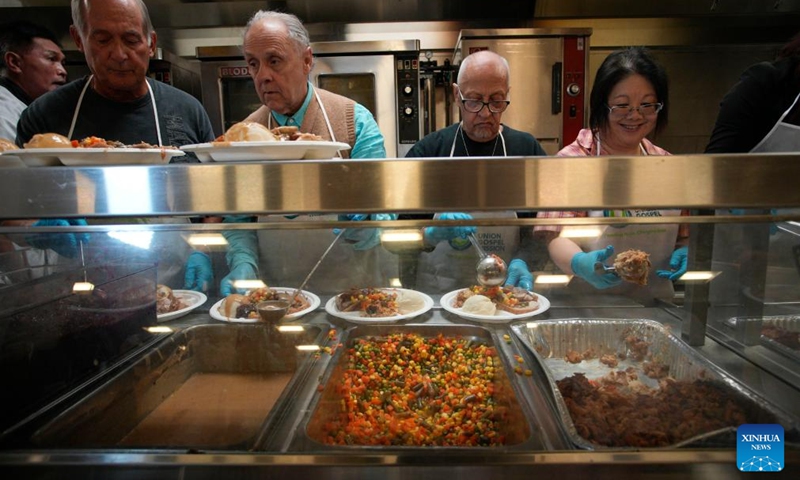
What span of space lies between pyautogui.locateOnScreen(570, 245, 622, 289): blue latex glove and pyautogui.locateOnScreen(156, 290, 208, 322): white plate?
913 mm

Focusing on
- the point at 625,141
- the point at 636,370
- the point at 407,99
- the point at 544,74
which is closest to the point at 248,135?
the point at 636,370

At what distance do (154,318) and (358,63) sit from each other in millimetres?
3501

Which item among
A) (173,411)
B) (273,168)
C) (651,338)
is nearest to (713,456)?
(651,338)

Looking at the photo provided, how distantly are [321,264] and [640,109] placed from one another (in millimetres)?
1812

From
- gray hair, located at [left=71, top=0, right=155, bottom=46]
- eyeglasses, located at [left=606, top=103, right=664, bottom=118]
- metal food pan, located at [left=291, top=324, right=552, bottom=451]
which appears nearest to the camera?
metal food pan, located at [left=291, top=324, right=552, bottom=451]

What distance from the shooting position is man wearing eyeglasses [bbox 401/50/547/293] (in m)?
1.04

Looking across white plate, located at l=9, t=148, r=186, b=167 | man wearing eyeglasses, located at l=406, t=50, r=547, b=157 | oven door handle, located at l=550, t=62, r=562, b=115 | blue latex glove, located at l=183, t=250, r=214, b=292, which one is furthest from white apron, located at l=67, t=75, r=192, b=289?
oven door handle, located at l=550, t=62, r=562, b=115

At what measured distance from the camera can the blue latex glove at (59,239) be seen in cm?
104

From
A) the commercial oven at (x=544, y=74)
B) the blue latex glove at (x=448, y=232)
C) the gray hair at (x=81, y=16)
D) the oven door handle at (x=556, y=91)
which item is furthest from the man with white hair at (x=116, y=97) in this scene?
the oven door handle at (x=556, y=91)

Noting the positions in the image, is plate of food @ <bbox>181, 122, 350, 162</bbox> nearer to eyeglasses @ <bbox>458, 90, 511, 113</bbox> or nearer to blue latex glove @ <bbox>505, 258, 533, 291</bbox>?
blue latex glove @ <bbox>505, 258, 533, 291</bbox>

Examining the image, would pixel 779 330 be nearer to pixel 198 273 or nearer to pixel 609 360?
pixel 609 360

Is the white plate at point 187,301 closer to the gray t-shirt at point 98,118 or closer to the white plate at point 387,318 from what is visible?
the white plate at point 387,318

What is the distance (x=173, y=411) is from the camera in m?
1.12

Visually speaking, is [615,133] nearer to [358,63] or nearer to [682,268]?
[682,268]
